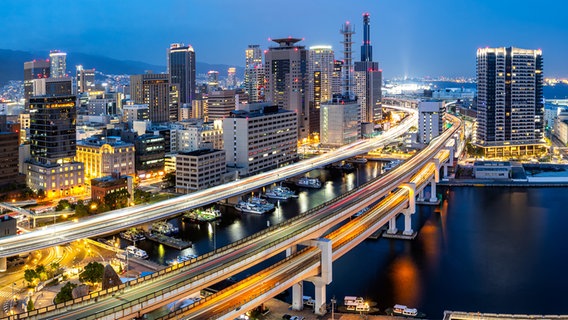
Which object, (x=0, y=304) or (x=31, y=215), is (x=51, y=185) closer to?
(x=31, y=215)

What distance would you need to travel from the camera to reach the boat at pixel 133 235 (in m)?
15.1

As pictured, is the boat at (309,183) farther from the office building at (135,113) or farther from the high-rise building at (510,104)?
the office building at (135,113)

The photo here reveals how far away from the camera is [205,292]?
10.5m

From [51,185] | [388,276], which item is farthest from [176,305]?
[51,185]

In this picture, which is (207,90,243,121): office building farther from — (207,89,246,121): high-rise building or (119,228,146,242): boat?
(119,228,146,242): boat

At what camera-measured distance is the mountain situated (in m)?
70.7

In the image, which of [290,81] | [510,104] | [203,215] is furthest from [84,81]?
[203,215]

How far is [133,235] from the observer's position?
49.7 ft

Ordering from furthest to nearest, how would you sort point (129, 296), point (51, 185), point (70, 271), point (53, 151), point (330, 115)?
point (330, 115) < point (53, 151) < point (51, 185) < point (70, 271) < point (129, 296)

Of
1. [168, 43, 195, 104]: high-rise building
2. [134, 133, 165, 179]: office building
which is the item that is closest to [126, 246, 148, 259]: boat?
[134, 133, 165, 179]: office building

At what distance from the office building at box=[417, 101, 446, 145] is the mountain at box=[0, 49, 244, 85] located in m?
52.4

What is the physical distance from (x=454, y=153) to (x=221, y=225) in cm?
1257

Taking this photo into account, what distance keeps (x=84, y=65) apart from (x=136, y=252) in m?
87.7

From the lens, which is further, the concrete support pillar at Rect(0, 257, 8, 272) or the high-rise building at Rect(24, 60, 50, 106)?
the high-rise building at Rect(24, 60, 50, 106)
